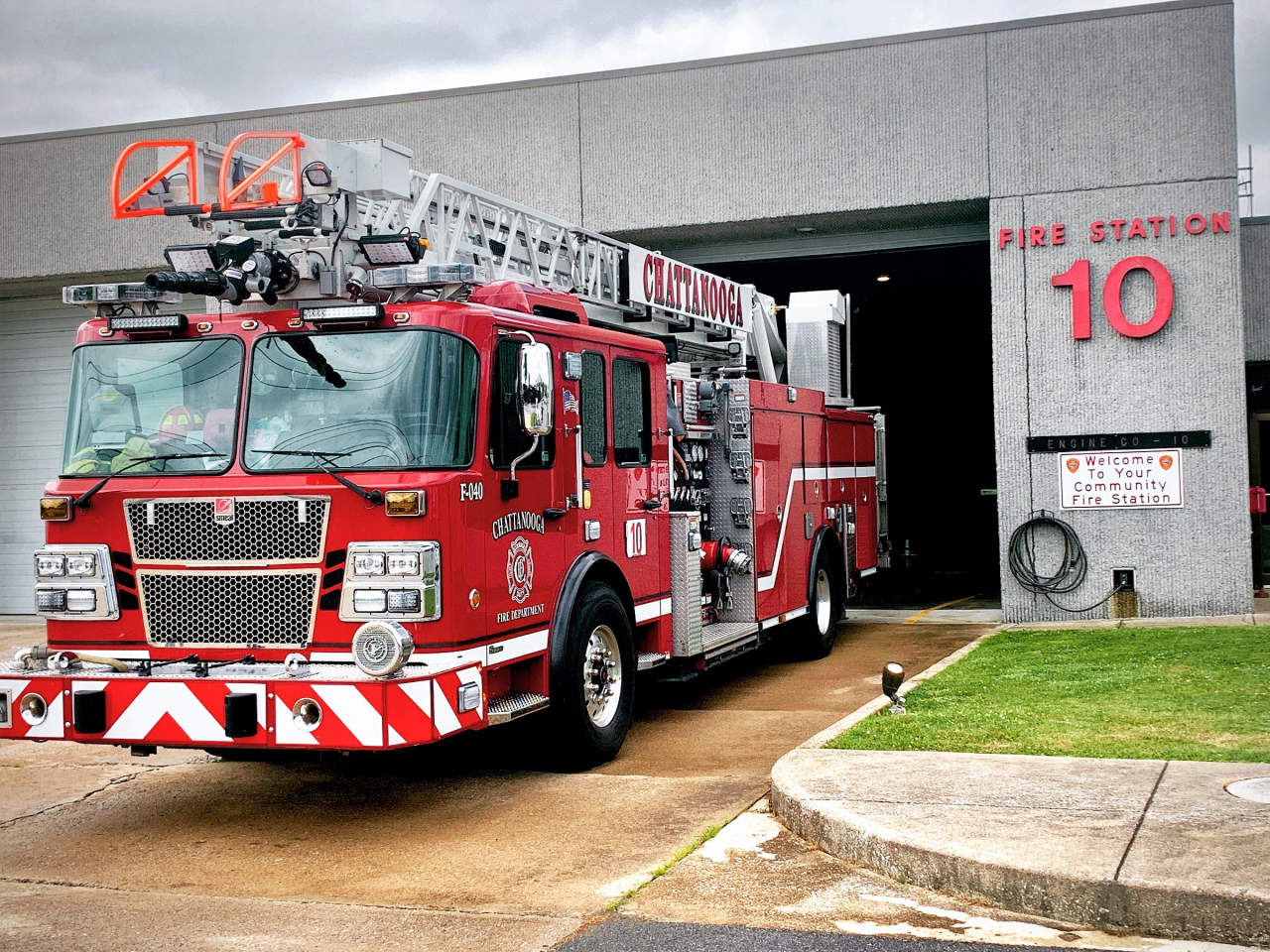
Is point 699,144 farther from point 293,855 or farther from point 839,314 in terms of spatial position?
point 293,855

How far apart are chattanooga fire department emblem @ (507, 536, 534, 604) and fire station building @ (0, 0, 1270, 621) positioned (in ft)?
28.5

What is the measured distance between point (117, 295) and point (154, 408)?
0.70 metres

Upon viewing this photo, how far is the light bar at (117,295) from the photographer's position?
7312 millimetres

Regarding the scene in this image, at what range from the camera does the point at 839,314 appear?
14.7 m

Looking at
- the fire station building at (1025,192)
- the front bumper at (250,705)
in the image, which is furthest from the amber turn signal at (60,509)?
the fire station building at (1025,192)

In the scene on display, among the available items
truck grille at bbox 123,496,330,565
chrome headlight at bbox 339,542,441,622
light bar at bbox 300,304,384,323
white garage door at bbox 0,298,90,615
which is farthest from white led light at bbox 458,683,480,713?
white garage door at bbox 0,298,90,615

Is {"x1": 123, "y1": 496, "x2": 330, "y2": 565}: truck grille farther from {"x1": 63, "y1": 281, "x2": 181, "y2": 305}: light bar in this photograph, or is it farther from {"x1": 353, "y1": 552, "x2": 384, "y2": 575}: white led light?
{"x1": 63, "y1": 281, "x2": 181, "y2": 305}: light bar

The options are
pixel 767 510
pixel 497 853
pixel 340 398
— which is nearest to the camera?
pixel 497 853

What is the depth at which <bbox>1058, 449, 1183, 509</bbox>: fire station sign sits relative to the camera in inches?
566

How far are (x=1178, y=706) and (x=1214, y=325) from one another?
22.3ft

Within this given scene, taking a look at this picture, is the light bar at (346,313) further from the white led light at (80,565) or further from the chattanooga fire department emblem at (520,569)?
the white led light at (80,565)

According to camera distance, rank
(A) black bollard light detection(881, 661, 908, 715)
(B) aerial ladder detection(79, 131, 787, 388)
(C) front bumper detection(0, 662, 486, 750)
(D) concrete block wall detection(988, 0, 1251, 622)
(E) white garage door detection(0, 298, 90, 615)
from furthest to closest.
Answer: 1. (E) white garage door detection(0, 298, 90, 615)
2. (D) concrete block wall detection(988, 0, 1251, 622)
3. (A) black bollard light detection(881, 661, 908, 715)
4. (B) aerial ladder detection(79, 131, 787, 388)
5. (C) front bumper detection(0, 662, 486, 750)

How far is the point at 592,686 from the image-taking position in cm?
816

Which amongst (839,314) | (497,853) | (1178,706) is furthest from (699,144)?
(497,853)
